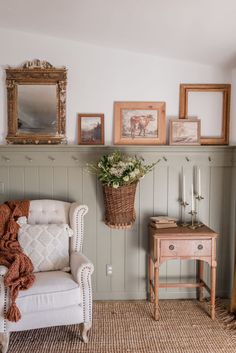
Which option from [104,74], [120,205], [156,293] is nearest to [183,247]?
[156,293]

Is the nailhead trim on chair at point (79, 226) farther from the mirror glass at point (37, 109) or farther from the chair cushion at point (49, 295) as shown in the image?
the mirror glass at point (37, 109)

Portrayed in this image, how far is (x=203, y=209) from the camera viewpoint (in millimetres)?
3652

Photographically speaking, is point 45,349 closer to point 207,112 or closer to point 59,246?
point 59,246

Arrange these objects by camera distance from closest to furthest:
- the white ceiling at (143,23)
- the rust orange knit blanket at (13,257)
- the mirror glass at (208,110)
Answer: the white ceiling at (143,23) → the rust orange knit blanket at (13,257) → the mirror glass at (208,110)

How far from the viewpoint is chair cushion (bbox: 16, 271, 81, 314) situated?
2666 mm

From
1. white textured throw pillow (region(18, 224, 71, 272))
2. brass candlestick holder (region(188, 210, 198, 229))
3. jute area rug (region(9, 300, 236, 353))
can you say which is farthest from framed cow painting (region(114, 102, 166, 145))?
jute area rug (region(9, 300, 236, 353))

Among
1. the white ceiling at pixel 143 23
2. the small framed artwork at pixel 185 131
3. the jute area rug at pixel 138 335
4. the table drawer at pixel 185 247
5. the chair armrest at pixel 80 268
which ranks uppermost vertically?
the white ceiling at pixel 143 23

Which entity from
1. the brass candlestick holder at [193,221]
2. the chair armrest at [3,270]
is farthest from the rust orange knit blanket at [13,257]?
the brass candlestick holder at [193,221]

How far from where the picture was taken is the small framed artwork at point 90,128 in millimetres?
3539

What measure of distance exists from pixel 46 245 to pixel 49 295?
517 mm

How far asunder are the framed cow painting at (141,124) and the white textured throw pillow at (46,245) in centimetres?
103

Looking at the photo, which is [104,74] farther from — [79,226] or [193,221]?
[193,221]

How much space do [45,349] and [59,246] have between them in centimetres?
79

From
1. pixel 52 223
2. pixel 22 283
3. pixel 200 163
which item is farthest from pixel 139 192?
pixel 22 283
